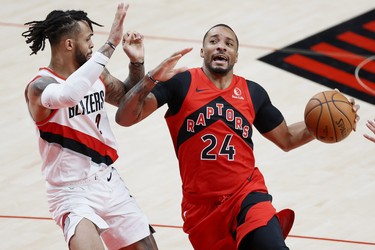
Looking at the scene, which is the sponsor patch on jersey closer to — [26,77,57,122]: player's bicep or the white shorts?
the white shorts

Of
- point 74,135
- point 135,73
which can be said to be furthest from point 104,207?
point 135,73

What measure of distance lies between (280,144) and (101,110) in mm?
1609

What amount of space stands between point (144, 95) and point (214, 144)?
2.29ft

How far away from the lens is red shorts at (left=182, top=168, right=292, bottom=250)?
857 centimetres

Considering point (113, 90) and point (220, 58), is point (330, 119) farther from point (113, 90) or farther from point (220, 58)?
point (113, 90)

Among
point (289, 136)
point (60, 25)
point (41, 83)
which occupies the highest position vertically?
point (60, 25)

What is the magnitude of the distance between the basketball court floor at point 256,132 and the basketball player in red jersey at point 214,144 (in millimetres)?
1818

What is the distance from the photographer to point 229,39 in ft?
29.1

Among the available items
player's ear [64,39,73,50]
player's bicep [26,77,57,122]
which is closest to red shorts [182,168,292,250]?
player's bicep [26,77,57,122]

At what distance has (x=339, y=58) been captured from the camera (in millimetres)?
14758

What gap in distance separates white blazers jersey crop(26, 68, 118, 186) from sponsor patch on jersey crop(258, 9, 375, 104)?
5787mm

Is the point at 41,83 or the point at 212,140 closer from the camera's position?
the point at 41,83

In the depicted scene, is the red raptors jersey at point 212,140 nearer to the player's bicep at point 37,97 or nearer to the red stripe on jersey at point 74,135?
the red stripe on jersey at point 74,135

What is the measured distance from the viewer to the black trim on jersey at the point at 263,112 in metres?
8.98
